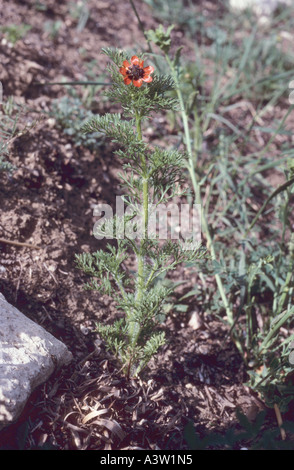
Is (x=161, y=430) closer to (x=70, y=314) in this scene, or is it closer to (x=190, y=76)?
(x=70, y=314)

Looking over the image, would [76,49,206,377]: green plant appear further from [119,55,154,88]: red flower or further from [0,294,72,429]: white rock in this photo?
[0,294,72,429]: white rock

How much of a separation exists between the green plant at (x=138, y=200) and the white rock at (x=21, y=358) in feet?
0.82

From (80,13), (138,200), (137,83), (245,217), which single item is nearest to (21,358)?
(138,200)

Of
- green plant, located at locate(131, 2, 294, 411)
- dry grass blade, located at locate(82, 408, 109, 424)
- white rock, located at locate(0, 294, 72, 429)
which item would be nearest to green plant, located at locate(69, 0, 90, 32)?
green plant, located at locate(131, 2, 294, 411)

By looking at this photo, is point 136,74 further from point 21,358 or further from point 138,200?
point 21,358

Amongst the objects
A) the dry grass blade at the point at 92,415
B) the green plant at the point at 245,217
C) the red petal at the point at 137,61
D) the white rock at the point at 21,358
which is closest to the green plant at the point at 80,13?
the green plant at the point at 245,217

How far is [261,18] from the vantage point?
4484 mm

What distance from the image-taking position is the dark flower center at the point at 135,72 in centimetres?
154

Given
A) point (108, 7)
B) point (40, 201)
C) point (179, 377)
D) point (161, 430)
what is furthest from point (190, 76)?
point (161, 430)

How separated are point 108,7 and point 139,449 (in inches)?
147

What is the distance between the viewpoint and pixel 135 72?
155cm

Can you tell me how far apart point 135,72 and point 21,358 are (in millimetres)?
1228

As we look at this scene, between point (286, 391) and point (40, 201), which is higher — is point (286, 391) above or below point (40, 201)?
below

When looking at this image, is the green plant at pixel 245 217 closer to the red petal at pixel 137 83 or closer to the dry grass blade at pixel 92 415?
the red petal at pixel 137 83
